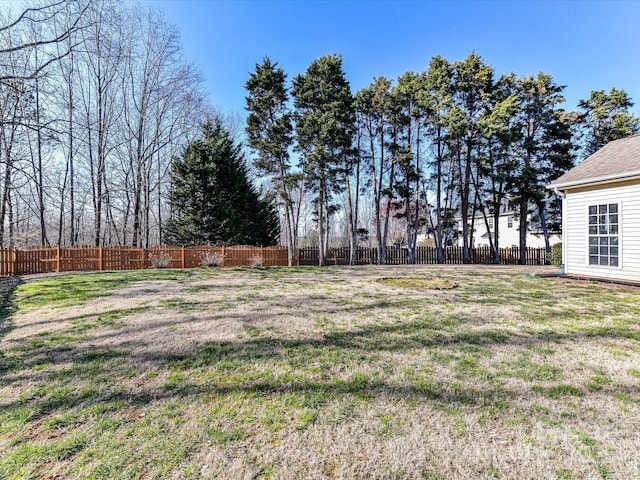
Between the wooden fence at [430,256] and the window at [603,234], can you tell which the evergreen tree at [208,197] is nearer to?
the wooden fence at [430,256]

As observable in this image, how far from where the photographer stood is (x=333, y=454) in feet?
5.76

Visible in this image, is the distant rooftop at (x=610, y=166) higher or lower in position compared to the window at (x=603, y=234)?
higher

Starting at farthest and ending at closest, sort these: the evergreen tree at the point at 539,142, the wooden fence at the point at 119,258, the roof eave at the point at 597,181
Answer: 1. the evergreen tree at the point at 539,142
2. the wooden fence at the point at 119,258
3. the roof eave at the point at 597,181

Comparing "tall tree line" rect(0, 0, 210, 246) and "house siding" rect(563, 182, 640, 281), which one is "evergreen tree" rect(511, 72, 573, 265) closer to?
"house siding" rect(563, 182, 640, 281)

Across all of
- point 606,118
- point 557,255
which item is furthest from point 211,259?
point 606,118

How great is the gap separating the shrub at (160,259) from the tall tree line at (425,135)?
5.67m

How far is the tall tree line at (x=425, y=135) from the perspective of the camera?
15172 mm

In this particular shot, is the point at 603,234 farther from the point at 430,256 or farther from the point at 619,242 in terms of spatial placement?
the point at 430,256

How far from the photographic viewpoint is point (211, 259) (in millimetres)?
13117

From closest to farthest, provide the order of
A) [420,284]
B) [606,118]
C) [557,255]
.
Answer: [420,284], [557,255], [606,118]

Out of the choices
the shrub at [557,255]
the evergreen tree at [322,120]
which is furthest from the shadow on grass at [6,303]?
the shrub at [557,255]

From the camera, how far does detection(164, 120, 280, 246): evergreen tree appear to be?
14.9 meters

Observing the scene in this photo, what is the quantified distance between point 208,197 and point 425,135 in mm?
13353

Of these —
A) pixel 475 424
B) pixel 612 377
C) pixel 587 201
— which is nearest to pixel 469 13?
pixel 587 201
